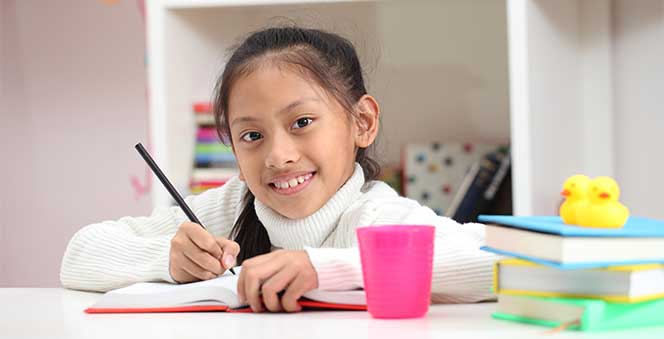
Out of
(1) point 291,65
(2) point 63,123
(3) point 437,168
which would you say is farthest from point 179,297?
(2) point 63,123

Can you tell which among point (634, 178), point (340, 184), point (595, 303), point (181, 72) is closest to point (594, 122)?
point (634, 178)

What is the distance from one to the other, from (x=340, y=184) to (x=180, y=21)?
3.23 feet

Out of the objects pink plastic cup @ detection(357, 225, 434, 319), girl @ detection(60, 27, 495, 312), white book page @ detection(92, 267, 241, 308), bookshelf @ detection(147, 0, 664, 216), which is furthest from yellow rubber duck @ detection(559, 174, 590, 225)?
bookshelf @ detection(147, 0, 664, 216)

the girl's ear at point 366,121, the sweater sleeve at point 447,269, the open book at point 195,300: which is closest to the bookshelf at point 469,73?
the girl's ear at point 366,121

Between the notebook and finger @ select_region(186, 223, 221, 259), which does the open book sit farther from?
the notebook

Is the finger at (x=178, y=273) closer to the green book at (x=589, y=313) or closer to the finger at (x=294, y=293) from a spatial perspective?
the finger at (x=294, y=293)

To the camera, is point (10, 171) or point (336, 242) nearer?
point (336, 242)

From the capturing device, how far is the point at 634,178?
2225 millimetres

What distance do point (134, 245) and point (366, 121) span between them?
0.37m

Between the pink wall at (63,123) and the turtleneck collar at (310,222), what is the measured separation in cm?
166

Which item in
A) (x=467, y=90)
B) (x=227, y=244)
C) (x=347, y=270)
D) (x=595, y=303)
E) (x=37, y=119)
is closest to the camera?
(x=595, y=303)

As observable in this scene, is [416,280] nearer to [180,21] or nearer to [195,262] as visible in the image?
[195,262]

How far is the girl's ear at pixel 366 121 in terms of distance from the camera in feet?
4.60

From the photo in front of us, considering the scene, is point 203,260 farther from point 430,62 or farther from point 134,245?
point 430,62
